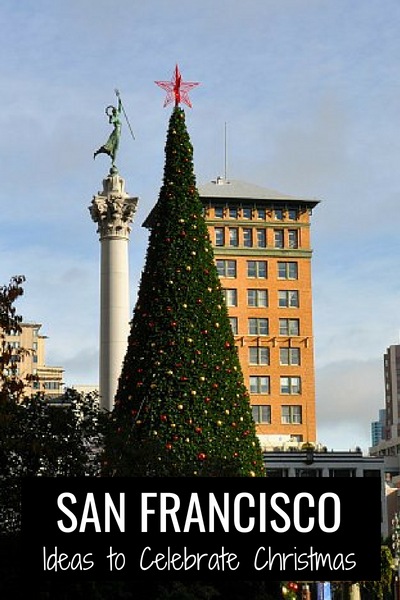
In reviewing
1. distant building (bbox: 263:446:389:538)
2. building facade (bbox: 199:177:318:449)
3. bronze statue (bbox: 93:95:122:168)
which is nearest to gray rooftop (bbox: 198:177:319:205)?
building facade (bbox: 199:177:318:449)

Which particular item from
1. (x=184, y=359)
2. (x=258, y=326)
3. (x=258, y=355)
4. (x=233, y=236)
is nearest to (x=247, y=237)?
(x=233, y=236)

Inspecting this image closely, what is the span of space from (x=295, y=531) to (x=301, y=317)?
122308mm

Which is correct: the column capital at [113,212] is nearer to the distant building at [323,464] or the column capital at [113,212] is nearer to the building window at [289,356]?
the distant building at [323,464]

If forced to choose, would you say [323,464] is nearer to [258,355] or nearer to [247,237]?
[258,355]

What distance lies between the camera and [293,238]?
143500 millimetres

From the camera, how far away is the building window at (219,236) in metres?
141

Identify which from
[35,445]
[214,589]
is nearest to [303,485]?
[35,445]

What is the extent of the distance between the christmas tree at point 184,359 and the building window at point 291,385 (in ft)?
319

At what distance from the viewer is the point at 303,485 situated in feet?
54.7

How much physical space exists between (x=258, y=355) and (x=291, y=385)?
5.43 meters

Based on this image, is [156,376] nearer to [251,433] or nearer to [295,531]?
[251,433]

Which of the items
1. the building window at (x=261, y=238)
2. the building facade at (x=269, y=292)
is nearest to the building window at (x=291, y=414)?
the building facade at (x=269, y=292)

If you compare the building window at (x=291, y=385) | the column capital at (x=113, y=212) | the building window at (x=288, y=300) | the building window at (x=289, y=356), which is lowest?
the column capital at (x=113, y=212)

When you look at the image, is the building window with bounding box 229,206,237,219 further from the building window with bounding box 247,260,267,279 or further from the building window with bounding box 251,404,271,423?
the building window with bounding box 251,404,271,423
